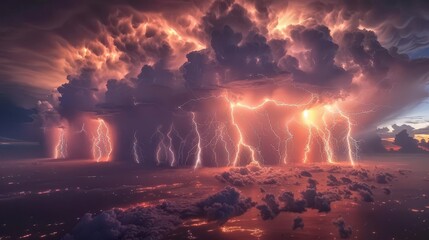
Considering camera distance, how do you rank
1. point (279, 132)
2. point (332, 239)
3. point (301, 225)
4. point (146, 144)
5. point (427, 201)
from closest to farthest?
point (332, 239), point (301, 225), point (427, 201), point (279, 132), point (146, 144)

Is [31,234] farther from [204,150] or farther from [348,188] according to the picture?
[204,150]

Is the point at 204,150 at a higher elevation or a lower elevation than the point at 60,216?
higher

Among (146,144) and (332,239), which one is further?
(146,144)

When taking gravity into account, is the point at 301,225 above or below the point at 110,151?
below

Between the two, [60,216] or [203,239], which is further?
[60,216]

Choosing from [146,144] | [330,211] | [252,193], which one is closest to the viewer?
[330,211]

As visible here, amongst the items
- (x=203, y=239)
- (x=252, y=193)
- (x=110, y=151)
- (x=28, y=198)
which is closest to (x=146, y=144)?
(x=110, y=151)

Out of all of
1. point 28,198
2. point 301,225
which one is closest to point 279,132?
point 301,225

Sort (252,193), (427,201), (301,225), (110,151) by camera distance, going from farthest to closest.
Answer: (110,151) → (252,193) → (427,201) → (301,225)

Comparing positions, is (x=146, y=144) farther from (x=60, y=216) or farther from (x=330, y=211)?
(x=330, y=211)
